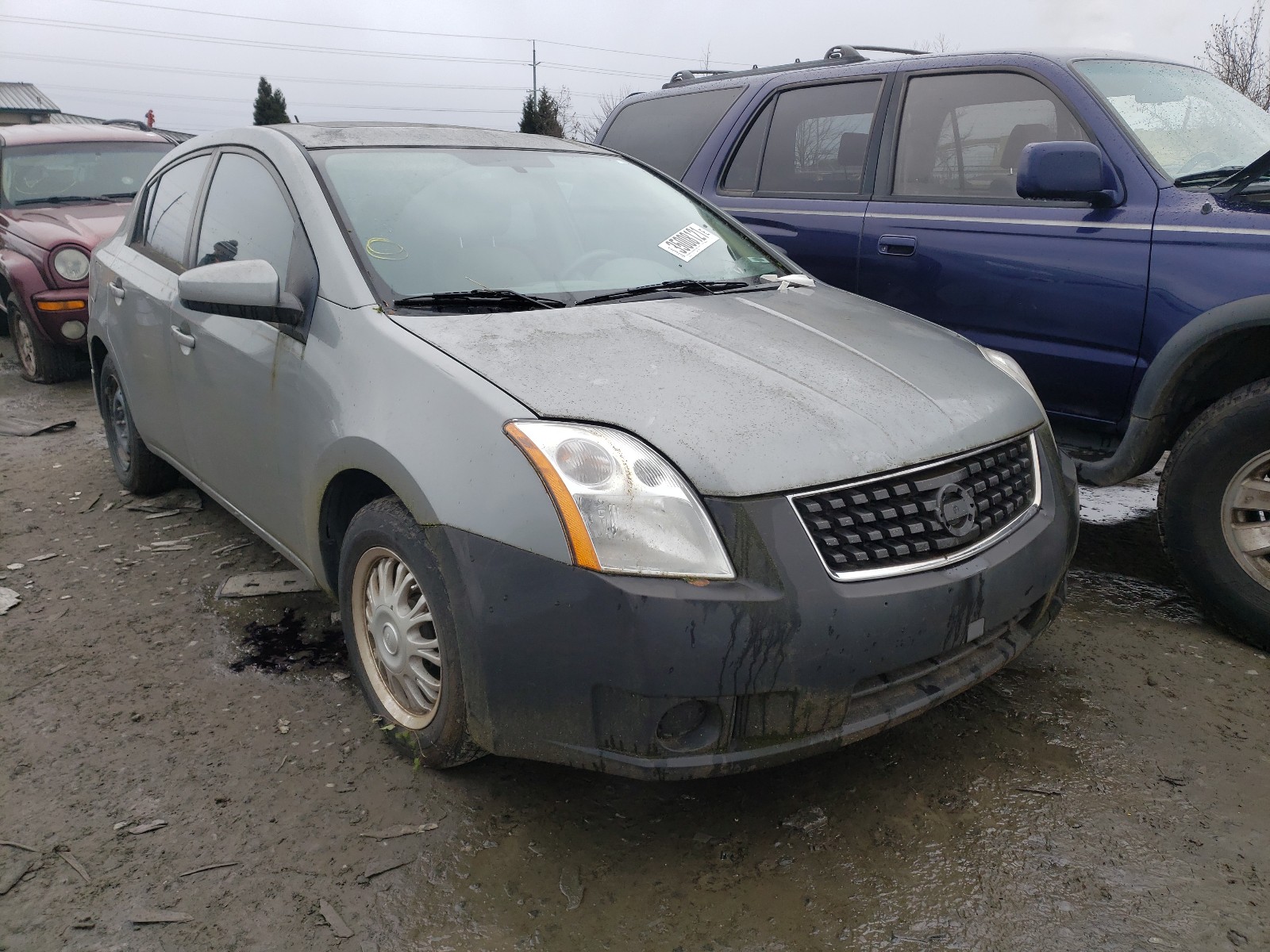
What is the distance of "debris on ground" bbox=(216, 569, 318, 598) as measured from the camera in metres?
3.64

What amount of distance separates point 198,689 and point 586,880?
1.48 metres

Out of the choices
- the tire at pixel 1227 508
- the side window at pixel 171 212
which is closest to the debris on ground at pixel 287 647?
the side window at pixel 171 212

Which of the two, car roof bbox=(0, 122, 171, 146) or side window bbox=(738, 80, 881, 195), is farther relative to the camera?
car roof bbox=(0, 122, 171, 146)

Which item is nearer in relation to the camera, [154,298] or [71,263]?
[154,298]

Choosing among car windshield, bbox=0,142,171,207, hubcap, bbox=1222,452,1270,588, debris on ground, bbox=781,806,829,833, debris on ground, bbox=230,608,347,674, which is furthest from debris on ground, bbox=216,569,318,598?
car windshield, bbox=0,142,171,207

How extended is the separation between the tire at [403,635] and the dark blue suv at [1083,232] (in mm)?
2315

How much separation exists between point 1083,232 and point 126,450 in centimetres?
417

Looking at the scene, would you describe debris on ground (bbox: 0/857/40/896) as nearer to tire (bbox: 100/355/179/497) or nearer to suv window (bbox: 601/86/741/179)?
tire (bbox: 100/355/179/497)

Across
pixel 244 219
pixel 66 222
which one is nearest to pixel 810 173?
pixel 244 219

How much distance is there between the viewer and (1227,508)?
3.11 meters

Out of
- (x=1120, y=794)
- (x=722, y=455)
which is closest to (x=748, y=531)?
(x=722, y=455)

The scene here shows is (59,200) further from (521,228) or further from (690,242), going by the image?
(690,242)

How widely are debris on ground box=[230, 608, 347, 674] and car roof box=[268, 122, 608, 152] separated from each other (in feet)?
5.21

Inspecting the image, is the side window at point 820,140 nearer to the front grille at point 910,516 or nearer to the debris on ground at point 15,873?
the front grille at point 910,516
